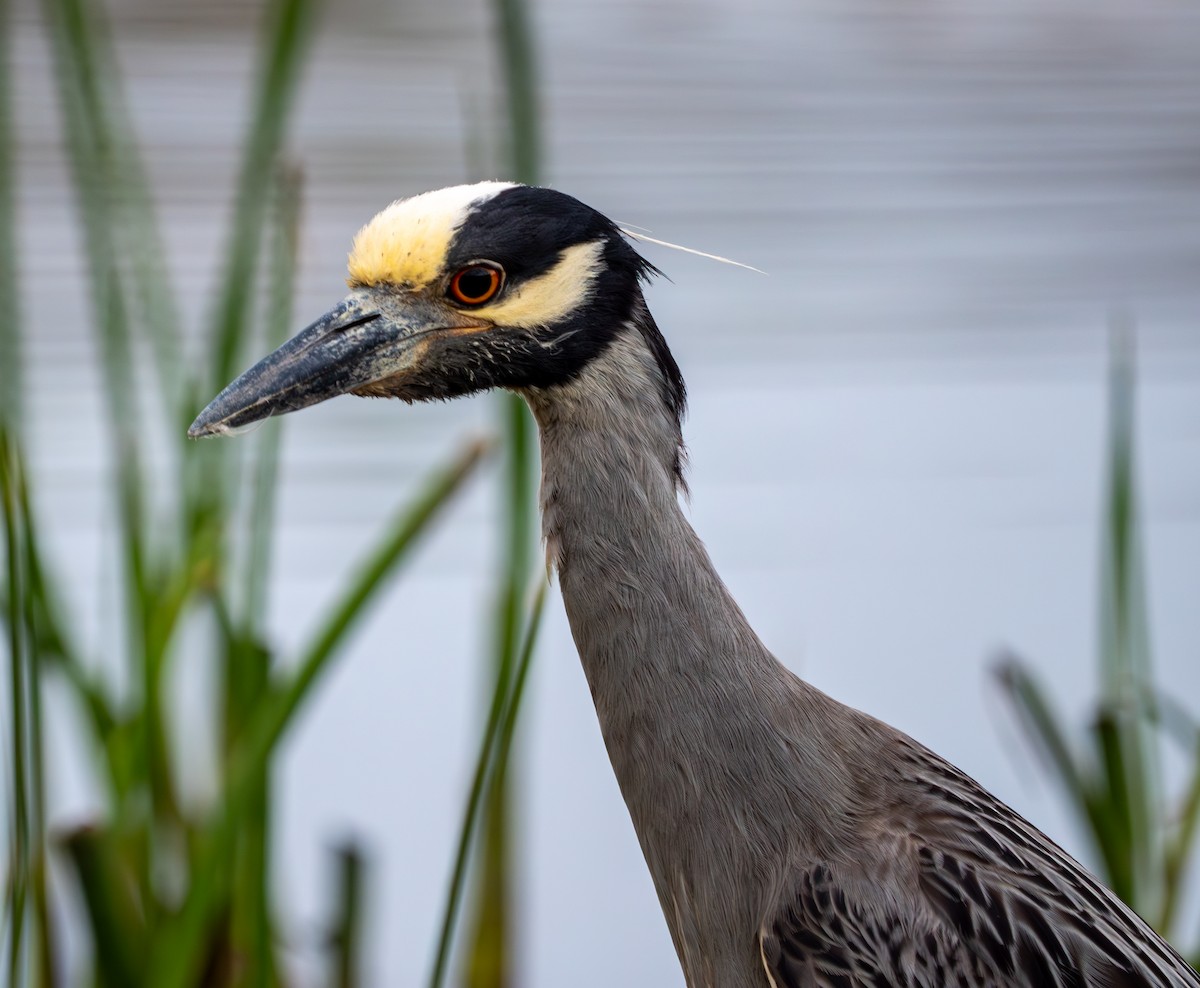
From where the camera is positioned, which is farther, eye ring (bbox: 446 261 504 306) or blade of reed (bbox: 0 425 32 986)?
eye ring (bbox: 446 261 504 306)

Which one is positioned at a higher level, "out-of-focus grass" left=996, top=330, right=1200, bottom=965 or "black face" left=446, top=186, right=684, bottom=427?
"black face" left=446, top=186, right=684, bottom=427

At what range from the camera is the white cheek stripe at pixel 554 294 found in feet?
5.08

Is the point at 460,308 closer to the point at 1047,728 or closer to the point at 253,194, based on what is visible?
the point at 253,194

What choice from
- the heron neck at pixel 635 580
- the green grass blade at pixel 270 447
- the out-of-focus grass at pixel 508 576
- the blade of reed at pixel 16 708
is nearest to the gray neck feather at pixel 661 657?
the heron neck at pixel 635 580

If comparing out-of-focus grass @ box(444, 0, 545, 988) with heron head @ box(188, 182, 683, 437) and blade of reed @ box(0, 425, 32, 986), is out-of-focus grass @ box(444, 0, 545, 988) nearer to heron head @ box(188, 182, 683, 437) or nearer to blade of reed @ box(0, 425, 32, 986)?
heron head @ box(188, 182, 683, 437)

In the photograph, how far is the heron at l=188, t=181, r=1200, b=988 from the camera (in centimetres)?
154

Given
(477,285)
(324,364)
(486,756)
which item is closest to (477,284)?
(477,285)

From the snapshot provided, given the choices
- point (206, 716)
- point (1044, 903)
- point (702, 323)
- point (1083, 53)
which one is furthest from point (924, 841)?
point (1083, 53)

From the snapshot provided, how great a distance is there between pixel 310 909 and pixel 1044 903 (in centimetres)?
195

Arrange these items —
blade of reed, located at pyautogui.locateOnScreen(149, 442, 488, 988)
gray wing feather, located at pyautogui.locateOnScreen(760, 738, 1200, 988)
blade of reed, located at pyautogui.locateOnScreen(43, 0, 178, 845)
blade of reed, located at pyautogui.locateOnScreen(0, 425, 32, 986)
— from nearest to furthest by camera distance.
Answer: blade of reed, located at pyautogui.locateOnScreen(0, 425, 32, 986) < gray wing feather, located at pyautogui.locateOnScreen(760, 738, 1200, 988) < blade of reed, located at pyautogui.locateOnScreen(149, 442, 488, 988) < blade of reed, located at pyautogui.locateOnScreen(43, 0, 178, 845)

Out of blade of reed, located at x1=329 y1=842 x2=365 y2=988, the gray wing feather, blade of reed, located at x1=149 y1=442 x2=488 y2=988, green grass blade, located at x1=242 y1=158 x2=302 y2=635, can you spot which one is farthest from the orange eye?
blade of reed, located at x1=329 y1=842 x2=365 y2=988

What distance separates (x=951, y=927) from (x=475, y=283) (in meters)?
0.87

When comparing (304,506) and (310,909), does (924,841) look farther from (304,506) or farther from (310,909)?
(304,506)

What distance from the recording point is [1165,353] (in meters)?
4.59
